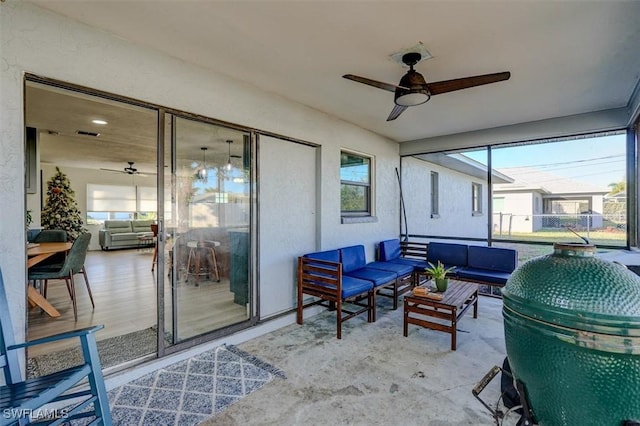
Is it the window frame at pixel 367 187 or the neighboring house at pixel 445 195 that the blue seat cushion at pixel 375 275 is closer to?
the window frame at pixel 367 187

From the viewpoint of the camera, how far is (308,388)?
2.18m

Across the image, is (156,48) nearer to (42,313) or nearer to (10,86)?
(10,86)

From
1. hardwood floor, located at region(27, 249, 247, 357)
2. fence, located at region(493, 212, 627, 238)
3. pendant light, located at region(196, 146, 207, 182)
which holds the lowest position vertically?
hardwood floor, located at region(27, 249, 247, 357)

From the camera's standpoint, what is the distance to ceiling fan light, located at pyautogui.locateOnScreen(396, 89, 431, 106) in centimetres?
235

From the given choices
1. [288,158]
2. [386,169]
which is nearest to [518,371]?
[288,158]

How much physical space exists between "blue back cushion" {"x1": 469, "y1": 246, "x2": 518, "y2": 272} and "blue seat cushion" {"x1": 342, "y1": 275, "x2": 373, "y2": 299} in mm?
1855

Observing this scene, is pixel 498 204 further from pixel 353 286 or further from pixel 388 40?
pixel 388 40

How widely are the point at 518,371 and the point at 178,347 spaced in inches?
97.1

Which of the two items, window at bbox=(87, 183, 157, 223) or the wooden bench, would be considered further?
window at bbox=(87, 183, 157, 223)

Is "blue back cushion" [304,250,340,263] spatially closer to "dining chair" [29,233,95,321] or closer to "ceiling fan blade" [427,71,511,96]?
"ceiling fan blade" [427,71,511,96]

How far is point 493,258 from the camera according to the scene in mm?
4191

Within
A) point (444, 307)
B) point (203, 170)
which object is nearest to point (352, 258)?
point (444, 307)

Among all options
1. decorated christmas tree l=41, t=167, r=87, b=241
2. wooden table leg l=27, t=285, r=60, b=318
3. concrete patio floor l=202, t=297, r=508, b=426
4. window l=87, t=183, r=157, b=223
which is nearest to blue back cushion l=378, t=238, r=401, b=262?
concrete patio floor l=202, t=297, r=508, b=426

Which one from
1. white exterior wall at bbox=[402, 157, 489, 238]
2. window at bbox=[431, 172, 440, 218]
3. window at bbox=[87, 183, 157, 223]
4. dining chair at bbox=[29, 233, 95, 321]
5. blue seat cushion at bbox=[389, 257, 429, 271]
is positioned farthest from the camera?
window at bbox=[87, 183, 157, 223]
